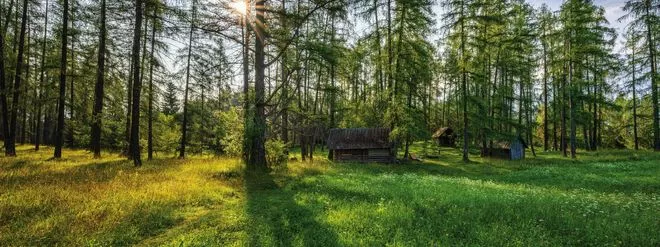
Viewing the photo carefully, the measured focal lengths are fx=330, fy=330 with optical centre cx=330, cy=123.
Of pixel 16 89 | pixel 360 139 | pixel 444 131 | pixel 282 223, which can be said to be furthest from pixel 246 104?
pixel 444 131

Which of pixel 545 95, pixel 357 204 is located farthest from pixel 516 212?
pixel 545 95

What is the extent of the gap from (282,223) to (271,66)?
16.0 metres

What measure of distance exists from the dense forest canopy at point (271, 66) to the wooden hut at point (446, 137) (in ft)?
39.9

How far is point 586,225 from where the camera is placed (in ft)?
21.6

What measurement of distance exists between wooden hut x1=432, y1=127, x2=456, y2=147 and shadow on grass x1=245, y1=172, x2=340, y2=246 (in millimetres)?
44378

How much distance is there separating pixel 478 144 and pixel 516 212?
41.3 m

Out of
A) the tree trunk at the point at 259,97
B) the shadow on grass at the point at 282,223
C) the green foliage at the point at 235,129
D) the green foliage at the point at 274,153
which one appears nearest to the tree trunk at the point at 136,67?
the green foliage at the point at 235,129

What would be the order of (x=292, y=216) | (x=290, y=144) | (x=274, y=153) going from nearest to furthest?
(x=292, y=216), (x=274, y=153), (x=290, y=144)

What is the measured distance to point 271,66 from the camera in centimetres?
2161

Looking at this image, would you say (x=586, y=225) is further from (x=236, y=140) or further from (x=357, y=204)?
(x=236, y=140)

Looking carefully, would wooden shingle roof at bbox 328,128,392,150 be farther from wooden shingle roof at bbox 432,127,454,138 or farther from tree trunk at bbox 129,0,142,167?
wooden shingle roof at bbox 432,127,454,138

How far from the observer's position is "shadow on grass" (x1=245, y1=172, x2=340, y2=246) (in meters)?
5.79

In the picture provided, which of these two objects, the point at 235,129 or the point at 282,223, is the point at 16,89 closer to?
the point at 235,129

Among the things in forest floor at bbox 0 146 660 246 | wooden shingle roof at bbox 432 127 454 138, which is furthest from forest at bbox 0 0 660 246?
wooden shingle roof at bbox 432 127 454 138
